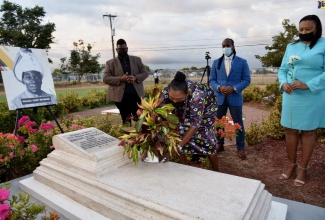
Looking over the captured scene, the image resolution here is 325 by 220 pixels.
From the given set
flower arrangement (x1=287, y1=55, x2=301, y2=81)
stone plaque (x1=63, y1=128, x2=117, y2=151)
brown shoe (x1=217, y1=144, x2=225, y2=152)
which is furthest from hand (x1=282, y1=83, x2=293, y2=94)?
stone plaque (x1=63, y1=128, x2=117, y2=151)

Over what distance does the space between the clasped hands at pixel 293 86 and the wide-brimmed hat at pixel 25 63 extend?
128 inches

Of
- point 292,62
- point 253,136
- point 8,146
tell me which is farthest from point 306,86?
point 8,146

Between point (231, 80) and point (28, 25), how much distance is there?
33.4 metres

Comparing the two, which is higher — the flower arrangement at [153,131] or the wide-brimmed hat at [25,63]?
the wide-brimmed hat at [25,63]

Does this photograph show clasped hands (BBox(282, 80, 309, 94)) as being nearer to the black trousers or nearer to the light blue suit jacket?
the light blue suit jacket

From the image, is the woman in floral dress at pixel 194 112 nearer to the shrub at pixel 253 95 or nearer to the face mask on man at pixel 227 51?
the face mask on man at pixel 227 51

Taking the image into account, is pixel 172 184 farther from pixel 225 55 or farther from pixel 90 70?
pixel 90 70

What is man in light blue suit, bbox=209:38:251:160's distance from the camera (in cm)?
355

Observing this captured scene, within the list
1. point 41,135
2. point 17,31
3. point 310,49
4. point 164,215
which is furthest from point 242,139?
point 17,31

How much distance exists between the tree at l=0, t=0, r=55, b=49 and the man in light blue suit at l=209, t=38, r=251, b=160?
104 ft

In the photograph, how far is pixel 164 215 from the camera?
5.70 ft

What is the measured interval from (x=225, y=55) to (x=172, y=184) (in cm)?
230

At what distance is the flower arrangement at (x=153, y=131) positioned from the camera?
2.32m

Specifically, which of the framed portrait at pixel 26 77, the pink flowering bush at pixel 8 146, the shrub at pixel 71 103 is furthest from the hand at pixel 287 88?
the shrub at pixel 71 103
